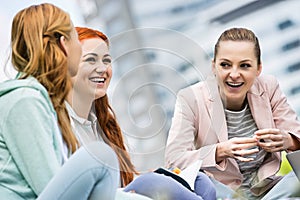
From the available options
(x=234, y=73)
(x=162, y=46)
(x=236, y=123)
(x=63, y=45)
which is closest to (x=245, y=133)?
(x=236, y=123)

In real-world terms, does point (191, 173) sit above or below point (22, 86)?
below

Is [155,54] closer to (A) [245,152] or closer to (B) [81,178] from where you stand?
(A) [245,152]

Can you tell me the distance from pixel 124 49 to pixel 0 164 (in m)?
0.35

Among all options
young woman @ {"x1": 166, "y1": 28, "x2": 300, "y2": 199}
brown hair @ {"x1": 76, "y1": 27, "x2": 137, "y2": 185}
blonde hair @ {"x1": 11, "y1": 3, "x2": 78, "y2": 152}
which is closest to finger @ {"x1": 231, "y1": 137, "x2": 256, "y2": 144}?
young woman @ {"x1": 166, "y1": 28, "x2": 300, "y2": 199}

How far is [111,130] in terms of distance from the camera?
1124 millimetres

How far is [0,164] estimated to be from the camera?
866 millimetres

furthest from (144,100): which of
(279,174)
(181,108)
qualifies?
(279,174)

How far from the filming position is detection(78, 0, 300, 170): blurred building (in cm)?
107

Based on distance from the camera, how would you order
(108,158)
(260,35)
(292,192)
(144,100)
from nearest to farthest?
(108,158)
(292,192)
(144,100)
(260,35)

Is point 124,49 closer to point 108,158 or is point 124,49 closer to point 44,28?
point 44,28

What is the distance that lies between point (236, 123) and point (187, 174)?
0.64 ft

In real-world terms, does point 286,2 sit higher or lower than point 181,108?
higher

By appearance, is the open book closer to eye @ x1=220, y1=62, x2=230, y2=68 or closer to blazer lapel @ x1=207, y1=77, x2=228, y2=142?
blazer lapel @ x1=207, y1=77, x2=228, y2=142

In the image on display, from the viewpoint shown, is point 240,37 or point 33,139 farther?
point 240,37
